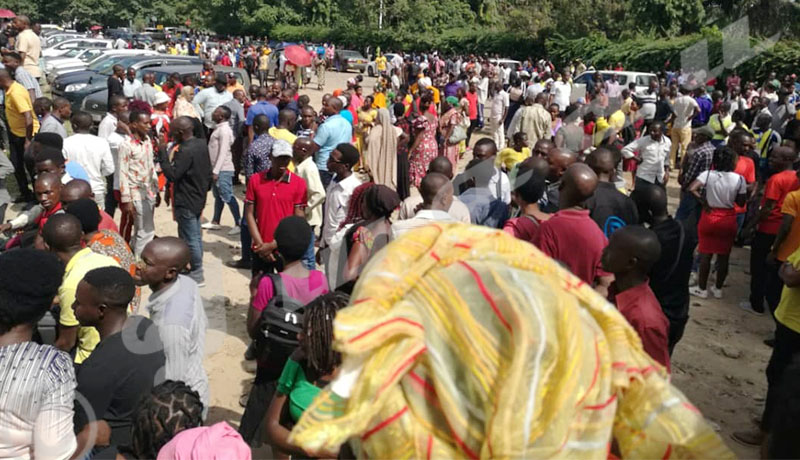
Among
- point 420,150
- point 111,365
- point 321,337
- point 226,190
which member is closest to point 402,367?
point 321,337

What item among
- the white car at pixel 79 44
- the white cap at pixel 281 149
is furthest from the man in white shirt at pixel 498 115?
the white car at pixel 79 44

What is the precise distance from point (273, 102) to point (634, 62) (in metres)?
21.8

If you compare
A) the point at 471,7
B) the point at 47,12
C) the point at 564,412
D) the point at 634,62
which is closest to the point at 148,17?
the point at 47,12

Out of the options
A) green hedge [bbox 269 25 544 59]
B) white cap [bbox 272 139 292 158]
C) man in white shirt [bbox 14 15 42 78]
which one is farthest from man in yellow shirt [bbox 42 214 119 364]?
green hedge [bbox 269 25 544 59]

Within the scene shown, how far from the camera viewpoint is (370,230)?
15.1 feet

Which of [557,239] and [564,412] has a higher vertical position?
[564,412]

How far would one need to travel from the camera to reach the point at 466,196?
6320mm

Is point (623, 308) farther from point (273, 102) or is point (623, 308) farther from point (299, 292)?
point (273, 102)

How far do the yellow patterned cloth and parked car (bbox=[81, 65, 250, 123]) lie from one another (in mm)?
13345

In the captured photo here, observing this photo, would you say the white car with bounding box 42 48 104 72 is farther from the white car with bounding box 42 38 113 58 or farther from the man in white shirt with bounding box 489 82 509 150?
the man in white shirt with bounding box 489 82 509 150

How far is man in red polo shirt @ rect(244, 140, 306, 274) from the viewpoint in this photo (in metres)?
5.99

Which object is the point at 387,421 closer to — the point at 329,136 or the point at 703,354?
the point at 703,354

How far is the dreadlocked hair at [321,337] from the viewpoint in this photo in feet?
8.68

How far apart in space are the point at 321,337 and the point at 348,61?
3507 cm
